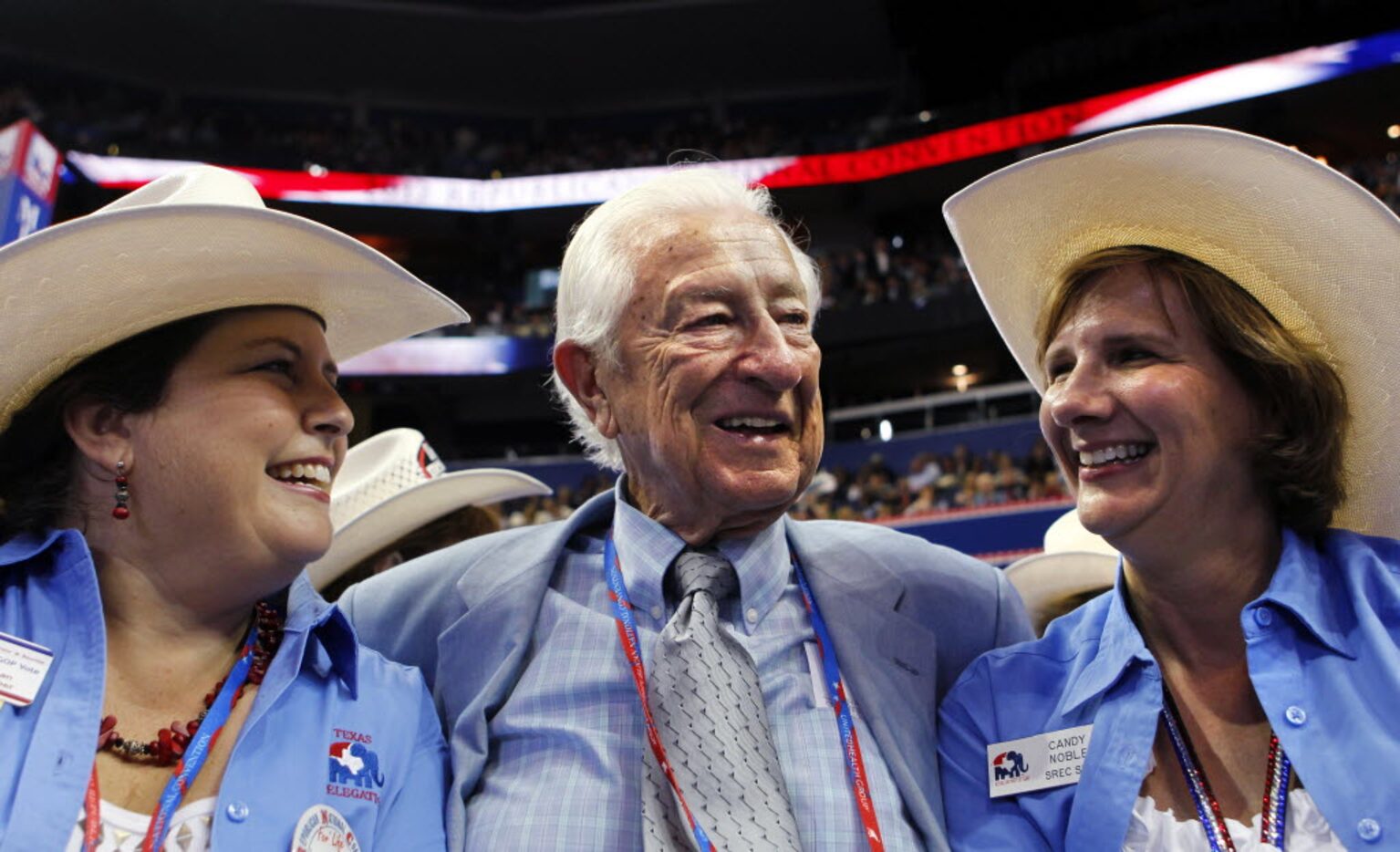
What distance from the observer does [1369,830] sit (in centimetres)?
167

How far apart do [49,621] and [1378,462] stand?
2212 mm

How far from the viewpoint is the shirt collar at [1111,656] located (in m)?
1.99

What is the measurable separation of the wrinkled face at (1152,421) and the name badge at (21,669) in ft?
5.36

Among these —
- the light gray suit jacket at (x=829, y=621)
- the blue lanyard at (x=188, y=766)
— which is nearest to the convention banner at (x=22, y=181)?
the light gray suit jacket at (x=829, y=621)

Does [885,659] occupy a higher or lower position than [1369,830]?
higher

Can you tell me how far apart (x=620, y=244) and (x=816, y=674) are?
892mm

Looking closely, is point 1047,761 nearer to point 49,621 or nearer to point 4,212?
point 49,621

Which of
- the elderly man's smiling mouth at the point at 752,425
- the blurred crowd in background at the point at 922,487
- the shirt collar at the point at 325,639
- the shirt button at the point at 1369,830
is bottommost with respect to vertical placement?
the shirt button at the point at 1369,830

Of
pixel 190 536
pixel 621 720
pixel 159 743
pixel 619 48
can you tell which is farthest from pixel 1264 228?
pixel 619 48

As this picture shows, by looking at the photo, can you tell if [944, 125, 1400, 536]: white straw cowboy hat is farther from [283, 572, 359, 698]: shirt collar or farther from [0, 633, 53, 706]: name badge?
[0, 633, 53, 706]: name badge

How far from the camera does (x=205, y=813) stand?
1.77m

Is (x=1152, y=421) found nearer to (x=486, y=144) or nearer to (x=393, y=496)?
(x=393, y=496)

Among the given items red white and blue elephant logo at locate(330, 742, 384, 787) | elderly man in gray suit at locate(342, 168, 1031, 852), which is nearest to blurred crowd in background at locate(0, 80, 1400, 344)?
elderly man in gray suit at locate(342, 168, 1031, 852)

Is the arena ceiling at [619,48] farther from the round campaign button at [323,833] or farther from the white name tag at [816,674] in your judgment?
the round campaign button at [323,833]
